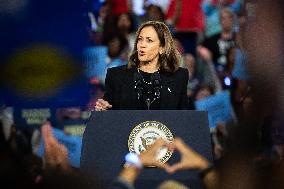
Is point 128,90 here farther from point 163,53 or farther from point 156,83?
point 163,53

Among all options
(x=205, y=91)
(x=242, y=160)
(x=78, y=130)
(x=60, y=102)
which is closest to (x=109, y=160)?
(x=242, y=160)

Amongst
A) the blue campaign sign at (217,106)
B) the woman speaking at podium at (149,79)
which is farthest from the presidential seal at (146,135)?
the blue campaign sign at (217,106)

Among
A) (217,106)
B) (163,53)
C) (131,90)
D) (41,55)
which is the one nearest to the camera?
(131,90)

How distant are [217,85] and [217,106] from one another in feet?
1.02

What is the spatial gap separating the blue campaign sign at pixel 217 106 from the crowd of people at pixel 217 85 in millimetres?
37

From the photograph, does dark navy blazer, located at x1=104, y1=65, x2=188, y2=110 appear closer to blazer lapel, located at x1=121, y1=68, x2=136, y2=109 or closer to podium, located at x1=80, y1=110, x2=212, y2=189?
blazer lapel, located at x1=121, y1=68, x2=136, y2=109

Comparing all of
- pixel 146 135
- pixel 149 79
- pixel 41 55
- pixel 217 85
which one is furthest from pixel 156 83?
pixel 217 85

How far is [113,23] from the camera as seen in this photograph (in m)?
3.68

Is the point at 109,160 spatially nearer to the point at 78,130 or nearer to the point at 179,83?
the point at 179,83

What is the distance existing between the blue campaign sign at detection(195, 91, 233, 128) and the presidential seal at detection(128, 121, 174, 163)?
5.07 ft

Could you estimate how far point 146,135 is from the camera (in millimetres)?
1292

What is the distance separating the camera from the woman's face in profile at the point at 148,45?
155 centimetres

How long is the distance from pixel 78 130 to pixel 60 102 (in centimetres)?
28

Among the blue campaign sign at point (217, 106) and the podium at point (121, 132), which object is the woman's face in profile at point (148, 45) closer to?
the podium at point (121, 132)
